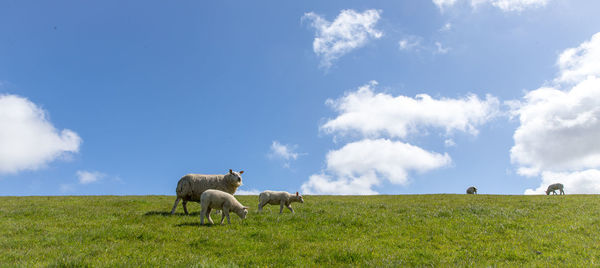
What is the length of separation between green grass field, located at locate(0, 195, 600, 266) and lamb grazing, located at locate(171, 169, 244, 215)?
2.47 m

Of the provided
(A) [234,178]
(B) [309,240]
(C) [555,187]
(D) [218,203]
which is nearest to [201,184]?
(A) [234,178]

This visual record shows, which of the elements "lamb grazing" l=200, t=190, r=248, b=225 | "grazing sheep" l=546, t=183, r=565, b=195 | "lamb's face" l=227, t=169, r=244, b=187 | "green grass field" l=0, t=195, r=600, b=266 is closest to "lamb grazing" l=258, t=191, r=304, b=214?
"lamb's face" l=227, t=169, r=244, b=187

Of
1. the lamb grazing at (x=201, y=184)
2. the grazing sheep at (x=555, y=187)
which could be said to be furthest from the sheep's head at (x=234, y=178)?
the grazing sheep at (x=555, y=187)

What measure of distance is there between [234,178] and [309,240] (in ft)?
26.0

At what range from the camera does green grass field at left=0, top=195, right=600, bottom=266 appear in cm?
1009

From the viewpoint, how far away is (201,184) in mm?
19500

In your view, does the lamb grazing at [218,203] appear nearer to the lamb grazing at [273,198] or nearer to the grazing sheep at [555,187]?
the lamb grazing at [273,198]

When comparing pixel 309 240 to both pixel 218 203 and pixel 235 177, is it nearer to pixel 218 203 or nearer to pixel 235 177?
pixel 218 203

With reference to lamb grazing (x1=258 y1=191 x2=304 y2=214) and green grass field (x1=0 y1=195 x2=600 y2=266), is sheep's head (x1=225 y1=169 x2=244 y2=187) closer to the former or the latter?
lamb grazing (x1=258 y1=191 x2=304 y2=214)

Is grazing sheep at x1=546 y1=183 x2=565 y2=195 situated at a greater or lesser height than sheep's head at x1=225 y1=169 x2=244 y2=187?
lesser

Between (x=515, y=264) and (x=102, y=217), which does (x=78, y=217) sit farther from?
(x=515, y=264)

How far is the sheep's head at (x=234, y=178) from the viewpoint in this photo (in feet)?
63.1

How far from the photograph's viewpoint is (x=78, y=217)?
17.7 metres

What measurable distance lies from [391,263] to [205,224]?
8611 mm
